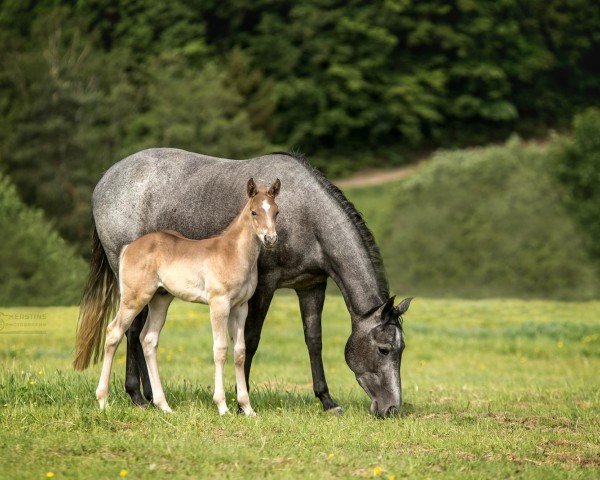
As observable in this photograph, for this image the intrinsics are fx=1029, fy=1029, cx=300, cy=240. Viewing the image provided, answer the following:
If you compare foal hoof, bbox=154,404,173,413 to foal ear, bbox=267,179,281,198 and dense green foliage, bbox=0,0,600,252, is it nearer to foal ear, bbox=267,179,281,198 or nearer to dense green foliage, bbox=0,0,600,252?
foal ear, bbox=267,179,281,198

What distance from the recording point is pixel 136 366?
34.5ft

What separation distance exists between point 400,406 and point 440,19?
44.0 metres

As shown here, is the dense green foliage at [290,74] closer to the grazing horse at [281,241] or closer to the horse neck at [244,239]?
the grazing horse at [281,241]

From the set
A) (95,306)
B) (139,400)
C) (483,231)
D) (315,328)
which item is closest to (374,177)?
(483,231)

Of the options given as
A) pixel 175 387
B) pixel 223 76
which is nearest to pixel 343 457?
pixel 175 387

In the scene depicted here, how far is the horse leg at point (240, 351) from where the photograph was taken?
9.80 metres

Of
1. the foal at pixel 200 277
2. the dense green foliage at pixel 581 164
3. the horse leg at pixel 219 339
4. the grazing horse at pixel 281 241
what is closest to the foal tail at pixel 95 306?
the grazing horse at pixel 281 241

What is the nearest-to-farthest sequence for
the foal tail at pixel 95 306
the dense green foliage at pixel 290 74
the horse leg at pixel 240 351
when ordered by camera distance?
the horse leg at pixel 240 351
the foal tail at pixel 95 306
the dense green foliage at pixel 290 74

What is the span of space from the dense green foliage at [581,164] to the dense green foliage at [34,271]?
828 inches

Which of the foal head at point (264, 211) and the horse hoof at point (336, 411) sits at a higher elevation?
the foal head at point (264, 211)

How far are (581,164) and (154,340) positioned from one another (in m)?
32.1

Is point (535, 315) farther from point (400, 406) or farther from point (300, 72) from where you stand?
point (300, 72)

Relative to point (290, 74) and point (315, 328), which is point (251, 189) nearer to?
point (315, 328)

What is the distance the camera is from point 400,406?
33.5 feet
